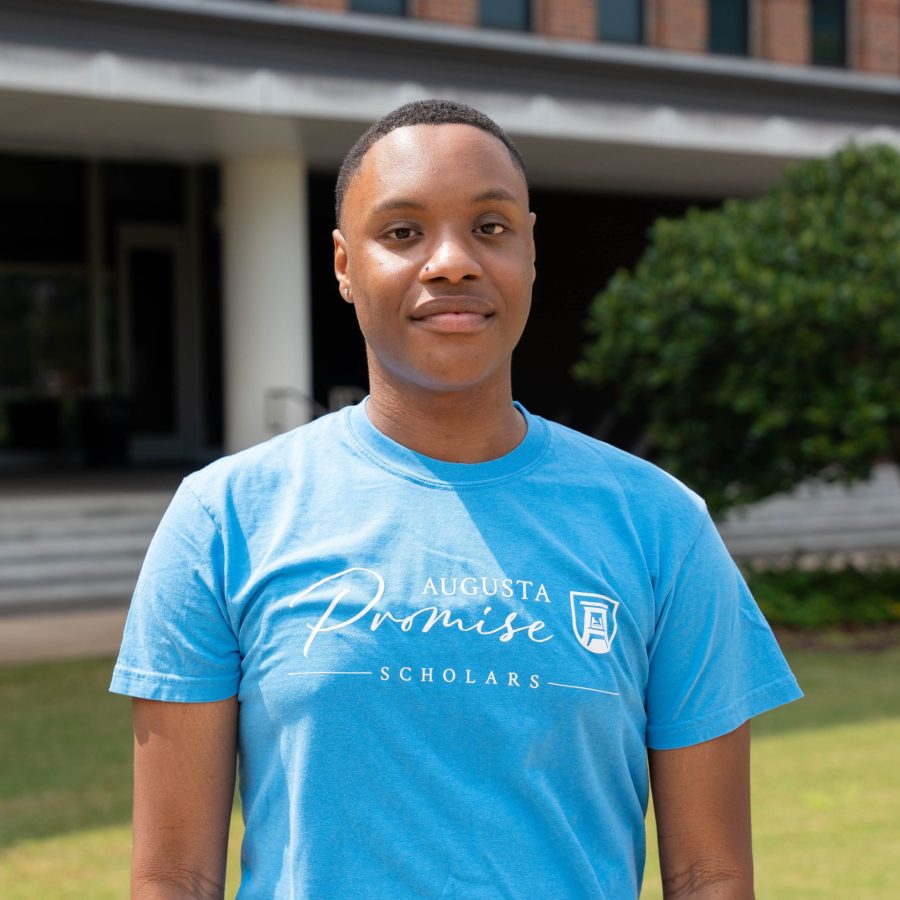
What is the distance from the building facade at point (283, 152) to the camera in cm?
1336

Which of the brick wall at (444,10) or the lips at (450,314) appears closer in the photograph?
the lips at (450,314)

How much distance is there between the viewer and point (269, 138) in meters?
14.5

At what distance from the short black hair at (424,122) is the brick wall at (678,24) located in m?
15.4

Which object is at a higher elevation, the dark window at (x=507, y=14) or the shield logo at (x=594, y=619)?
the dark window at (x=507, y=14)

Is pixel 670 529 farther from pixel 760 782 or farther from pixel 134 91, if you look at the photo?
pixel 134 91

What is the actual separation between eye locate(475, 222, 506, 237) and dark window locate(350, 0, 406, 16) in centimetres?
1334

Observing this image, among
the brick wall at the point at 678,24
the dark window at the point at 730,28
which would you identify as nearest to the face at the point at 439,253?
the brick wall at the point at 678,24

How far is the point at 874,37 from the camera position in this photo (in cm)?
1773

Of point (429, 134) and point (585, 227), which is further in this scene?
point (585, 227)

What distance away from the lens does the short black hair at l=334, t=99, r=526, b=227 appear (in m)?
1.78

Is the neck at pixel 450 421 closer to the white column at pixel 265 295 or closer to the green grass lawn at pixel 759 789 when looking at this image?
the green grass lawn at pixel 759 789

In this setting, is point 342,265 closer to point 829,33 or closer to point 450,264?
point 450,264

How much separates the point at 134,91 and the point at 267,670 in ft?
39.5

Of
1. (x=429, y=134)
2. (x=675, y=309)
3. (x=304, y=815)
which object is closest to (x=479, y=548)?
(x=304, y=815)
